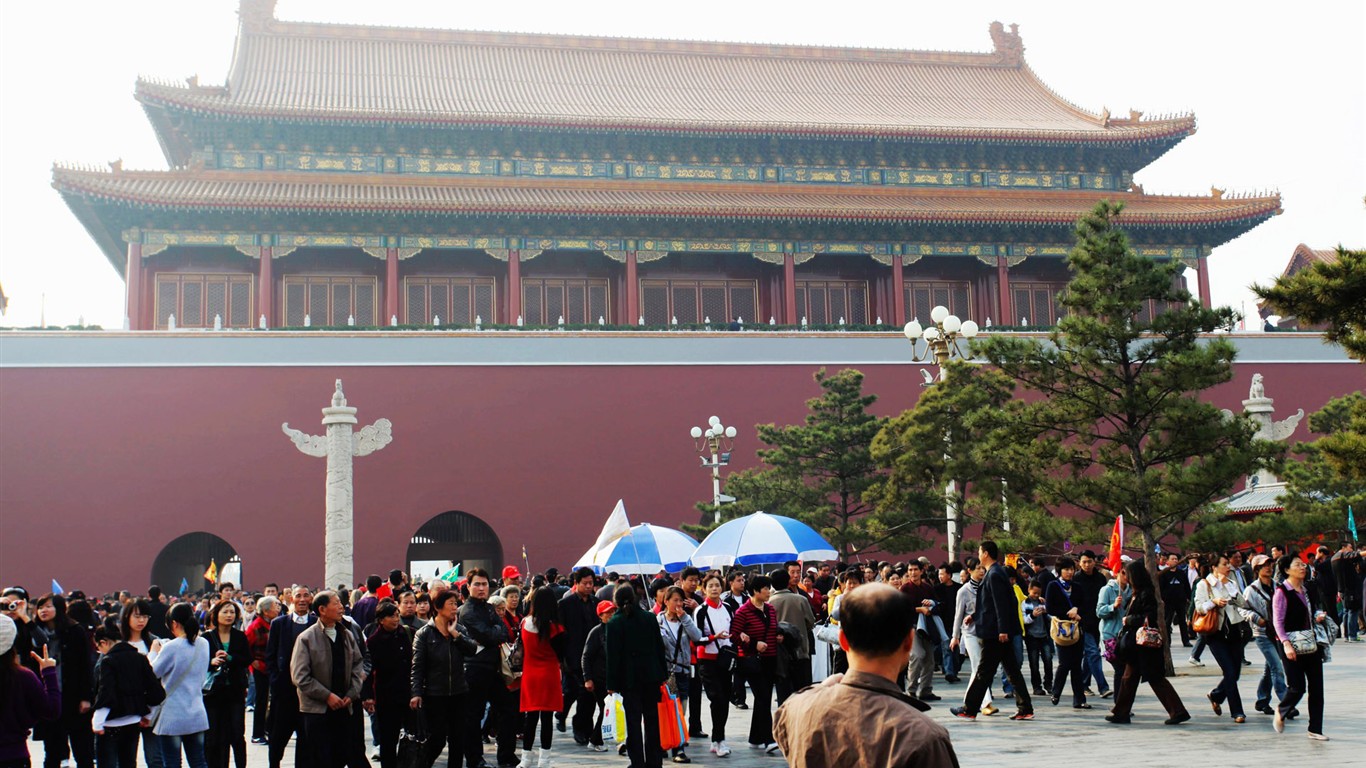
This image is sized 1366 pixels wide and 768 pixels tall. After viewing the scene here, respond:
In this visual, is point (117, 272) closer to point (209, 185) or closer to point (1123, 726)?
point (209, 185)

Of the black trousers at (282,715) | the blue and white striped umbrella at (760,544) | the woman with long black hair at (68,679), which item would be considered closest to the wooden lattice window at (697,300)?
the blue and white striped umbrella at (760,544)

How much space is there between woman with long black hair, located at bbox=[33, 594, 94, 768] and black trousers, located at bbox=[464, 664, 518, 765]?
1.96m

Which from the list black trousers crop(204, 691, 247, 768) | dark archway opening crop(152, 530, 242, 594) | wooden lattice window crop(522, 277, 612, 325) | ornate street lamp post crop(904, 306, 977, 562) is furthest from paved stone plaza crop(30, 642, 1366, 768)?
wooden lattice window crop(522, 277, 612, 325)

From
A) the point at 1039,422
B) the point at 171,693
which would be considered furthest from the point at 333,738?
the point at 1039,422

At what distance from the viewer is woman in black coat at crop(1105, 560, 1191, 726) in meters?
8.33

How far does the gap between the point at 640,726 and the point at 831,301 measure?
18473 mm

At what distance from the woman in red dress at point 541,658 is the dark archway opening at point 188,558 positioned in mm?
13242

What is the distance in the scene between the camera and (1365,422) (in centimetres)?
818

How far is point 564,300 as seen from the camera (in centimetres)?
2412

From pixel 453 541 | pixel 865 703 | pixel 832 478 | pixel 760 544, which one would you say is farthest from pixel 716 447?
pixel 865 703

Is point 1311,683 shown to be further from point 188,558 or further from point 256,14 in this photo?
point 256,14

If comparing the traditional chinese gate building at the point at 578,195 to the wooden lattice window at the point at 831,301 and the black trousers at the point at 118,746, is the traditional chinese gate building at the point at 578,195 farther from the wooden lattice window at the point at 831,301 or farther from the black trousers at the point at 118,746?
the black trousers at the point at 118,746

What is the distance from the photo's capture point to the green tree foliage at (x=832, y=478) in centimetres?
1736

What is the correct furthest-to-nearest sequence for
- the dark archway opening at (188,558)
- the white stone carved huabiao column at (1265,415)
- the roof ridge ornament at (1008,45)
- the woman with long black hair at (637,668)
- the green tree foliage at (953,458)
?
the roof ridge ornament at (1008,45) < the white stone carved huabiao column at (1265,415) < the dark archway opening at (188,558) < the green tree foliage at (953,458) < the woman with long black hair at (637,668)
